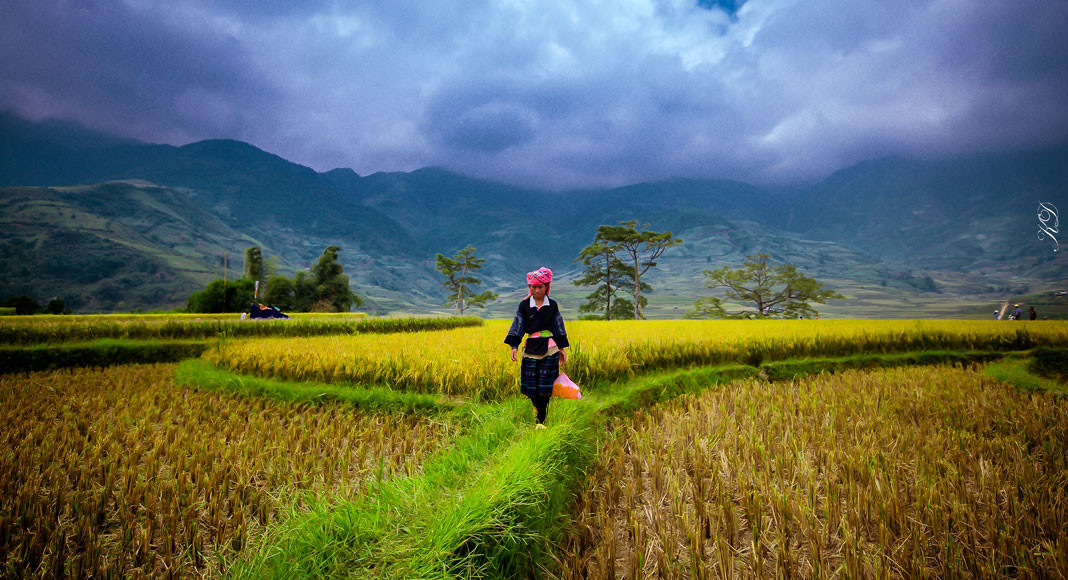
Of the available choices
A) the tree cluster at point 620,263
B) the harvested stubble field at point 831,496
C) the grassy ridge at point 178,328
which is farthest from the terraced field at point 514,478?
the tree cluster at point 620,263

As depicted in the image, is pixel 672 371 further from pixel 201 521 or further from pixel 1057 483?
pixel 201 521

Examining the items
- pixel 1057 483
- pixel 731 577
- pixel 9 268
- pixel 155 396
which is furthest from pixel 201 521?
pixel 9 268

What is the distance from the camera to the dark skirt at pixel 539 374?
3809 mm

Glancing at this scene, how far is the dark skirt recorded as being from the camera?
3.81 meters

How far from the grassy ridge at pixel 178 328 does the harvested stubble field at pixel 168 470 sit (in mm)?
4863

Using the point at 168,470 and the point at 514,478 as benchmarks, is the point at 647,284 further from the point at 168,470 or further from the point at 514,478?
the point at 168,470

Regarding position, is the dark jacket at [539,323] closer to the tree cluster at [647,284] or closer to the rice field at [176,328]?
the rice field at [176,328]


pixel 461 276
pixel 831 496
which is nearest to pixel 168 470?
pixel 831 496

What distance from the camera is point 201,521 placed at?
2.46m

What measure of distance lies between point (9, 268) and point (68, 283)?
3234 cm

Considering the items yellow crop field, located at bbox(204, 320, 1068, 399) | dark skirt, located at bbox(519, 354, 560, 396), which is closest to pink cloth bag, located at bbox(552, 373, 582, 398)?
dark skirt, located at bbox(519, 354, 560, 396)

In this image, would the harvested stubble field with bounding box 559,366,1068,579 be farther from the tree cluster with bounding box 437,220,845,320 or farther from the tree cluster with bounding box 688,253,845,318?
the tree cluster with bounding box 688,253,845,318

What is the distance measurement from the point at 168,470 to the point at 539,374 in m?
3.24

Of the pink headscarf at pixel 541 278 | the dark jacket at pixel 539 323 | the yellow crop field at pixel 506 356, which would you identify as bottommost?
the yellow crop field at pixel 506 356
